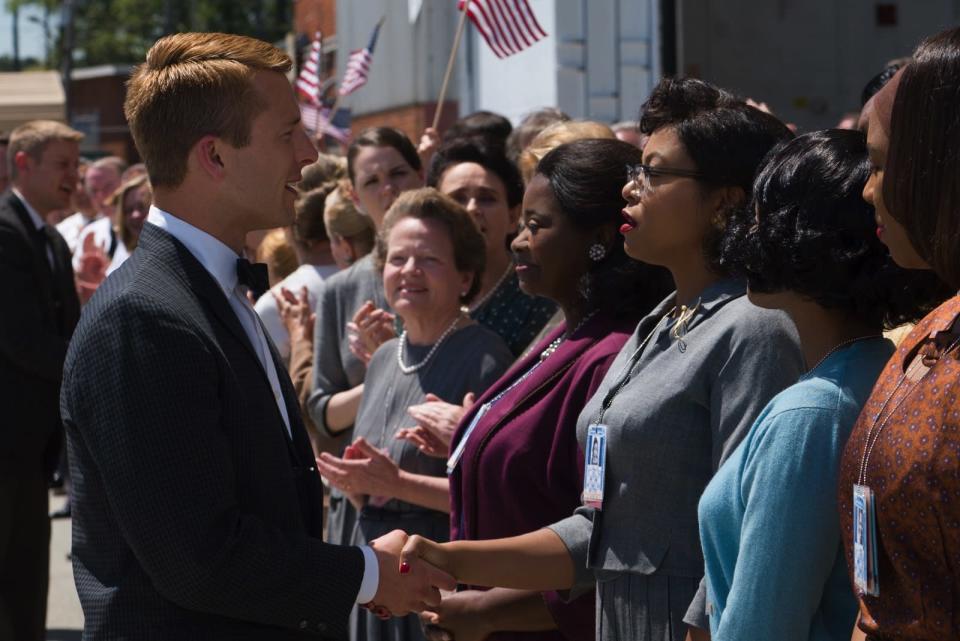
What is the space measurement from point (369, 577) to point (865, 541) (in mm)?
1083

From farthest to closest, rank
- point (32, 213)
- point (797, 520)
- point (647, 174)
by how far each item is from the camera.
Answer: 1. point (32, 213)
2. point (647, 174)
3. point (797, 520)

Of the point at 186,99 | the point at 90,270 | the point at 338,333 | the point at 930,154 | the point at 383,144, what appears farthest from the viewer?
the point at 90,270

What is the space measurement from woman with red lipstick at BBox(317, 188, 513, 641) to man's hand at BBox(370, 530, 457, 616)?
896mm

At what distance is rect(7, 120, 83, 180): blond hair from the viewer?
7.12 m

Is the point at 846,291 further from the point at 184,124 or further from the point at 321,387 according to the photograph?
the point at 321,387

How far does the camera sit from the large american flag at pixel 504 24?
7.96 m

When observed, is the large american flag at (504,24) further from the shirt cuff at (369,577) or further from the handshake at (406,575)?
the shirt cuff at (369,577)

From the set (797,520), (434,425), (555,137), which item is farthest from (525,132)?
(797,520)

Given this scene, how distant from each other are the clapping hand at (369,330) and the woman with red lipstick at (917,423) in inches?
113

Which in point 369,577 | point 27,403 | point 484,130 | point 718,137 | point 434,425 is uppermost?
point 718,137

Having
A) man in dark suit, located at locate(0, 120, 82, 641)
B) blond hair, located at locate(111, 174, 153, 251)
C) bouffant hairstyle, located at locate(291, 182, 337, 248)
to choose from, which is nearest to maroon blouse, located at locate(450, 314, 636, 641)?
bouffant hairstyle, located at locate(291, 182, 337, 248)

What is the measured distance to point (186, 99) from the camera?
8.94 ft

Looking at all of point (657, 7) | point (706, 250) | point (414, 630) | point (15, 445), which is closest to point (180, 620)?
point (706, 250)

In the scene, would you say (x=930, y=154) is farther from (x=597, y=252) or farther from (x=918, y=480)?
(x=597, y=252)
